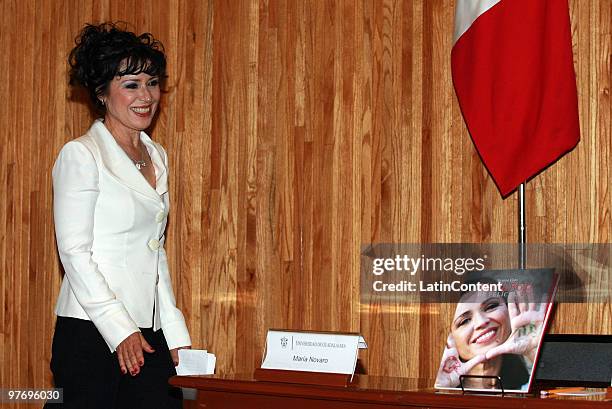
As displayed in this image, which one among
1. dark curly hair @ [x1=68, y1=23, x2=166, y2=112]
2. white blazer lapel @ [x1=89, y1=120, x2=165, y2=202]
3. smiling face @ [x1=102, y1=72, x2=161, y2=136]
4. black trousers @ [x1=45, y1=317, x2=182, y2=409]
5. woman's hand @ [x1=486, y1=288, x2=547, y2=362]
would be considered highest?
dark curly hair @ [x1=68, y1=23, x2=166, y2=112]

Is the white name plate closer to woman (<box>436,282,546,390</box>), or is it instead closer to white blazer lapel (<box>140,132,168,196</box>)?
woman (<box>436,282,546,390</box>)

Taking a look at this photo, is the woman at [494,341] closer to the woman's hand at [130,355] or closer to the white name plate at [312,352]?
the white name plate at [312,352]

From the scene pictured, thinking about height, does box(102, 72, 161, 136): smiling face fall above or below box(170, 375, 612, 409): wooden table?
above

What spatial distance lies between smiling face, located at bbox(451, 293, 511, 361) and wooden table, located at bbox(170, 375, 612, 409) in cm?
11

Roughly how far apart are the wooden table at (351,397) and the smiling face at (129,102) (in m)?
0.94

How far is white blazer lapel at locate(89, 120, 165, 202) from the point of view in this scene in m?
2.80

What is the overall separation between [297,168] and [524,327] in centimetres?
195

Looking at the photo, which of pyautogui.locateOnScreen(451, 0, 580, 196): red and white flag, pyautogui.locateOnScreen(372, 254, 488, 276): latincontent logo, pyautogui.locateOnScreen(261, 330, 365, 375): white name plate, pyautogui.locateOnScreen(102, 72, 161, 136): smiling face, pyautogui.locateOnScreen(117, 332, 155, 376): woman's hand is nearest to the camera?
pyautogui.locateOnScreen(261, 330, 365, 375): white name plate

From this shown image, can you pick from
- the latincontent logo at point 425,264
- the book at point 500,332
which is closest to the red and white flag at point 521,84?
the latincontent logo at point 425,264

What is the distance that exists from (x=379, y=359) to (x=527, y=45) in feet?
4.22

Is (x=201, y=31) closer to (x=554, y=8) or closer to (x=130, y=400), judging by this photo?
(x=554, y=8)

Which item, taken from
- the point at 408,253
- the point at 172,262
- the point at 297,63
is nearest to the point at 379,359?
the point at 408,253

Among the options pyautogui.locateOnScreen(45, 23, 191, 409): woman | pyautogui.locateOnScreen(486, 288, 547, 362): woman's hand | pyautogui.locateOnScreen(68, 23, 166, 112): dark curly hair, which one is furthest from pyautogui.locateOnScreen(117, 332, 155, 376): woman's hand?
pyautogui.locateOnScreen(486, 288, 547, 362): woman's hand

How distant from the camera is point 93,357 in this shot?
2.66 metres
